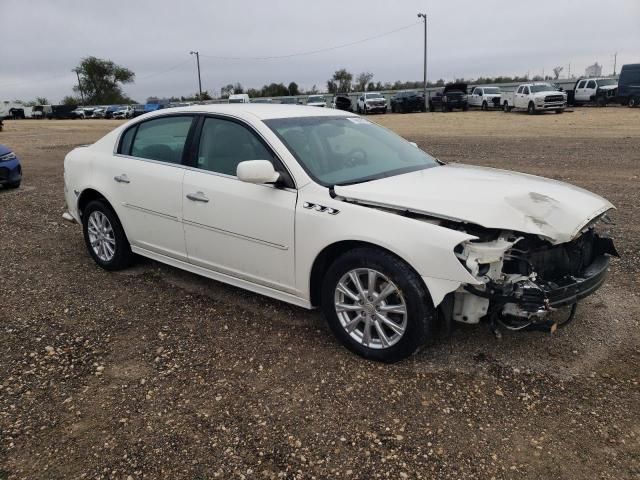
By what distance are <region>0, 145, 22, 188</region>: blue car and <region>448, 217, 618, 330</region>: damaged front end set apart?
9875 millimetres

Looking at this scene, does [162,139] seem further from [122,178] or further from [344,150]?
[344,150]

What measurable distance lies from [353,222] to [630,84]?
106 ft

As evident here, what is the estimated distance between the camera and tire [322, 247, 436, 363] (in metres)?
3.18

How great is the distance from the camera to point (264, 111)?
4.27 meters

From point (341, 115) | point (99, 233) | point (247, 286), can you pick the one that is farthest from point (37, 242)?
point (341, 115)

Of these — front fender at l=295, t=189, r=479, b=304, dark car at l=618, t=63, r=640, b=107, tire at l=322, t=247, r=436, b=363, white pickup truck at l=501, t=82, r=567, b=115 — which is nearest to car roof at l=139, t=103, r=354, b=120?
front fender at l=295, t=189, r=479, b=304

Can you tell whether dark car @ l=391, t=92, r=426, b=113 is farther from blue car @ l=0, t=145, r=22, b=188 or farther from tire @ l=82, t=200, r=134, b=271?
tire @ l=82, t=200, r=134, b=271

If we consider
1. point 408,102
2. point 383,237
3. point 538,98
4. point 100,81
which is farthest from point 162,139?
point 100,81

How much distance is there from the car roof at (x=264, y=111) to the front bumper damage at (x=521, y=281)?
1.95 m

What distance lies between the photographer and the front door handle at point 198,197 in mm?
4125

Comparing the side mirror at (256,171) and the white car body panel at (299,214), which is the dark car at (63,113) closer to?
the white car body panel at (299,214)

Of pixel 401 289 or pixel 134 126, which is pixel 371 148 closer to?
pixel 401 289

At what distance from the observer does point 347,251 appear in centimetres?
347

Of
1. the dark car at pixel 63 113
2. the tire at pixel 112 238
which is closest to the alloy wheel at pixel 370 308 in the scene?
the tire at pixel 112 238
